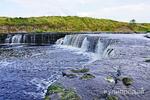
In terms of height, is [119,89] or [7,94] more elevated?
[119,89]

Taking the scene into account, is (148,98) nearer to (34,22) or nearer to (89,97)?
(89,97)

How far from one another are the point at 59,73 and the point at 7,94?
24.3 feet

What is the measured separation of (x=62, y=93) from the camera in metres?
15.5

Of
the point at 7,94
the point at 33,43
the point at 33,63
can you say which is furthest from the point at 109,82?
the point at 33,43

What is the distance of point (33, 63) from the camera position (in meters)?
33.1

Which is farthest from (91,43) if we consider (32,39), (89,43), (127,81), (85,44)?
(127,81)

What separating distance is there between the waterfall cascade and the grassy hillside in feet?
103

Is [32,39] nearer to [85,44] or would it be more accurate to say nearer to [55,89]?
[85,44]

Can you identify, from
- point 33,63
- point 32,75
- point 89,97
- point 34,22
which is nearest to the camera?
point 89,97

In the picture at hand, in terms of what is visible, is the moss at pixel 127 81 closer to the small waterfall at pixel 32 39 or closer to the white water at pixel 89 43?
the white water at pixel 89 43

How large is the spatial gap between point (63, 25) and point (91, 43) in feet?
164

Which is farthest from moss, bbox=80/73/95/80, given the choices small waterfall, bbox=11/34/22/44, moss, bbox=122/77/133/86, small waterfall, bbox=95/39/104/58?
small waterfall, bbox=11/34/22/44

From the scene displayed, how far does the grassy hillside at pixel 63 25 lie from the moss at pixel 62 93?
72315mm

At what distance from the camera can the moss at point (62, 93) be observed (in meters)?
15.0
